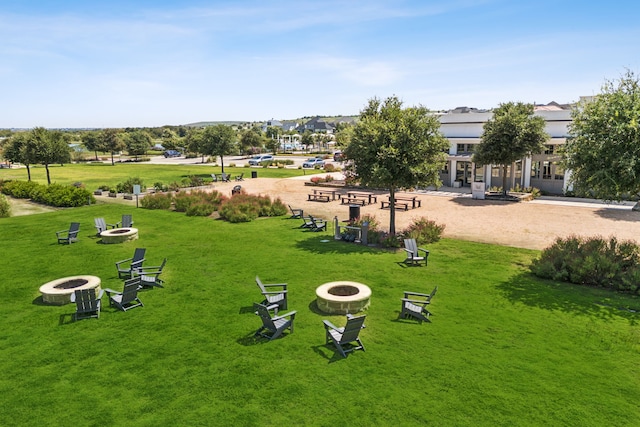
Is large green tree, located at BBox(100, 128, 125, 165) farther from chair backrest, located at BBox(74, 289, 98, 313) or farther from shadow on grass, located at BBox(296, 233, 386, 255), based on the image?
chair backrest, located at BBox(74, 289, 98, 313)

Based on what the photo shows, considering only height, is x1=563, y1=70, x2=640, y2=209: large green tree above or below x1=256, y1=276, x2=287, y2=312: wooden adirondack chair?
above

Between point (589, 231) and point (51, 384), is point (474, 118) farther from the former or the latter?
point (51, 384)

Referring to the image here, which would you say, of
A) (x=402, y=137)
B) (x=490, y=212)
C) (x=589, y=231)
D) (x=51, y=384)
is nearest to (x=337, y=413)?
(x=51, y=384)

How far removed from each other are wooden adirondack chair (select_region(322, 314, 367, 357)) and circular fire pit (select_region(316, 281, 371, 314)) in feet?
4.83

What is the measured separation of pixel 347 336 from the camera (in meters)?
8.91

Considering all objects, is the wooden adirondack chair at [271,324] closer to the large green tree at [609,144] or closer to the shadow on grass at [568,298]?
the shadow on grass at [568,298]

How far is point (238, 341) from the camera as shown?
31.5 ft

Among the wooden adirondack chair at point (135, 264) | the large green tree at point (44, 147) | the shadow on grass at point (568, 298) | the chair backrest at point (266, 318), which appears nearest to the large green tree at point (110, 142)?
the large green tree at point (44, 147)

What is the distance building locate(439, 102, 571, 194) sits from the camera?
32.6m

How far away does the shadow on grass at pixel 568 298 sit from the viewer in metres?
11.0

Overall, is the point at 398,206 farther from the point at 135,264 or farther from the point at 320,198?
the point at 135,264

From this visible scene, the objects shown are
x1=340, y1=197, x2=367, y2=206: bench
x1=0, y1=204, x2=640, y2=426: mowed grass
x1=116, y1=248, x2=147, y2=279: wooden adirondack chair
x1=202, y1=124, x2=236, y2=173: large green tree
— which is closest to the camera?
x1=0, y1=204, x2=640, y2=426: mowed grass

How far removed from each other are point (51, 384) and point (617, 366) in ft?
35.7

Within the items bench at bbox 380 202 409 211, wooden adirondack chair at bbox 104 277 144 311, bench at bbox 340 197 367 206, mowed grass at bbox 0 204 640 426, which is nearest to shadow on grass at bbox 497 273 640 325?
mowed grass at bbox 0 204 640 426
